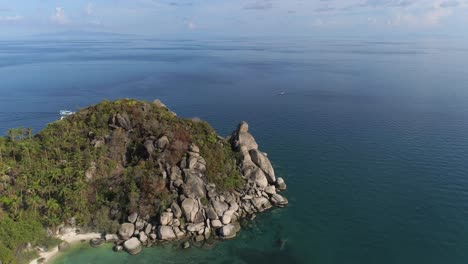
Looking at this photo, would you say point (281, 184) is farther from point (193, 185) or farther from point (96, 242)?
point (96, 242)

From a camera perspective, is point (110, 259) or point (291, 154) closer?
point (110, 259)

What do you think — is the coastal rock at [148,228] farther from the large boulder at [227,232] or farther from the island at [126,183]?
the large boulder at [227,232]

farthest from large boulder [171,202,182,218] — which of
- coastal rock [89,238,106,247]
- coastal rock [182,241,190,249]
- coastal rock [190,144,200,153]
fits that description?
coastal rock [89,238,106,247]

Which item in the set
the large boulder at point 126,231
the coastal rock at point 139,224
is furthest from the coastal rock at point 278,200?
the large boulder at point 126,231

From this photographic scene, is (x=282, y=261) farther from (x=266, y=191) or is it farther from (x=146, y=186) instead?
(x=146, y=186)

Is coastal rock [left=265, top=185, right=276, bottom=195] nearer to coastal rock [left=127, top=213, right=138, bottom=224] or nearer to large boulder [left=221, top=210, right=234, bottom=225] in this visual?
large boulder [left=221, top=210, right=234, bottom=225]

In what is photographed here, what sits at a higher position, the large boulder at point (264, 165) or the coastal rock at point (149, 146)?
the coastal rock at point (149, 146)

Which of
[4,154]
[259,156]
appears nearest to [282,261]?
[259,156]
